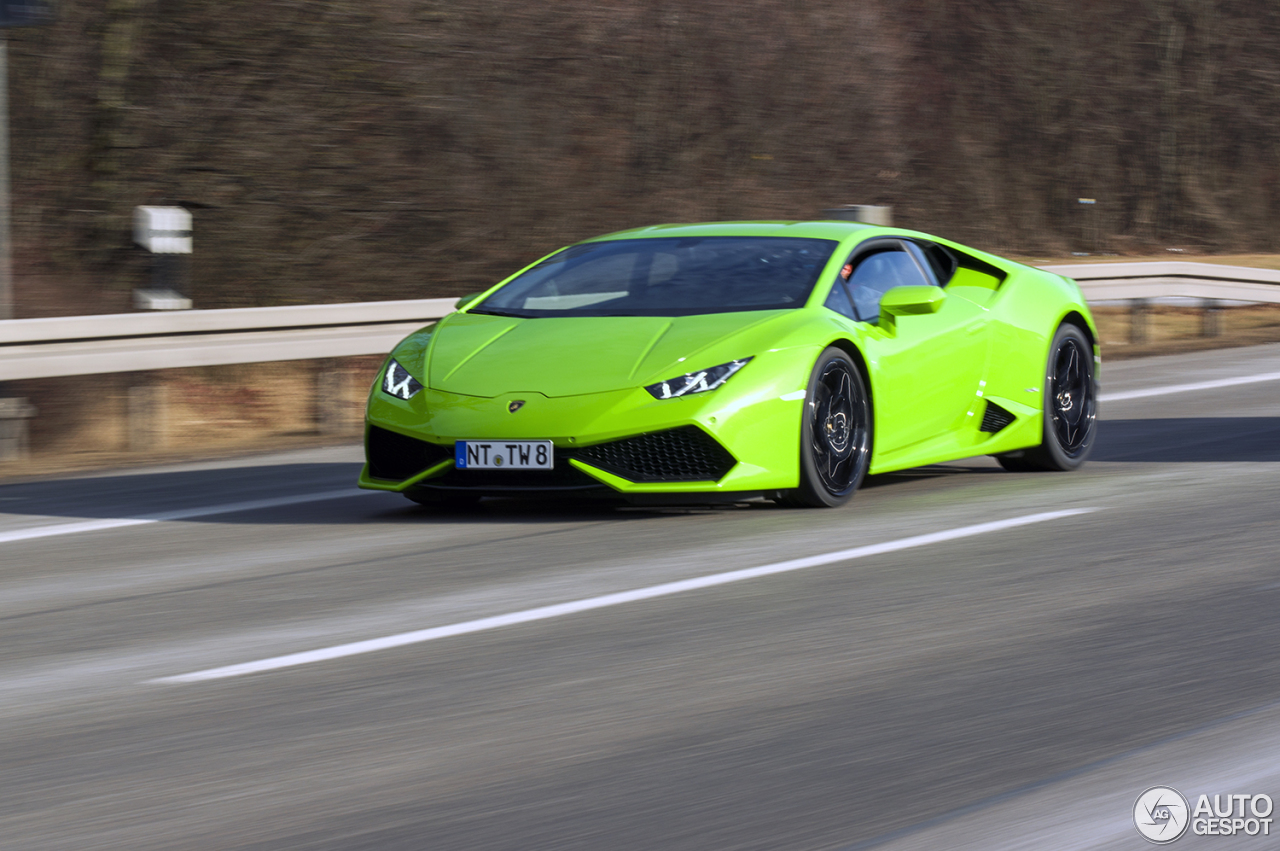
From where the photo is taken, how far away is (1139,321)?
1775 cm

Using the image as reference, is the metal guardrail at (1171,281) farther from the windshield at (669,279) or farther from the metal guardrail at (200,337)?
the windshield at (669,279)

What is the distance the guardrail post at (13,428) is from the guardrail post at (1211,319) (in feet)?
39.8

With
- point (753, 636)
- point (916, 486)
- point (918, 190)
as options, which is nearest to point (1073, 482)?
point (916, 486)

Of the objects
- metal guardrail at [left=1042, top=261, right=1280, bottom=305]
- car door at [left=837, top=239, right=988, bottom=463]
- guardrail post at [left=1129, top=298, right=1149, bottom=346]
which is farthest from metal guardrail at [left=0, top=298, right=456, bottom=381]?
guardrail post at [left=1129, top=298, right=1149, bottom=346]

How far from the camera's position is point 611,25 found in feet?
62.1

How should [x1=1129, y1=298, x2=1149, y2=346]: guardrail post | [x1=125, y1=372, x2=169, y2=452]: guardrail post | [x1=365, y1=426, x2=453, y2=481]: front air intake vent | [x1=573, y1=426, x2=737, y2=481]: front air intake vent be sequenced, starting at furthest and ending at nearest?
[x1=1129, y1=298, x2=1149, y2=346]: guardrail post < [x1=125, y1=372, x2=169, y2=452]: guardrail post < [x1=365, y1=426, x2=453, y2=481]: front air intake vent < [x1=573, y1=426, x2=737, y2=481]: front air intake vent

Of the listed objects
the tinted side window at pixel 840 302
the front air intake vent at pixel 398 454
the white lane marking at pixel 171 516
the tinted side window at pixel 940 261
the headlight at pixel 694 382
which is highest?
the tinted side window at pixel 940 261

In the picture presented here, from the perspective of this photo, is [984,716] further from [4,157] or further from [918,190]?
[918,190]

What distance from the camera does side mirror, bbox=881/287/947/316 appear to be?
8066mm

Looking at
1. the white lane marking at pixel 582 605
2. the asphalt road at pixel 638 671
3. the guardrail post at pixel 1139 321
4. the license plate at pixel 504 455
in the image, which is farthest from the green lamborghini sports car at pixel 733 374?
the guardrail post at pixel 1139 321

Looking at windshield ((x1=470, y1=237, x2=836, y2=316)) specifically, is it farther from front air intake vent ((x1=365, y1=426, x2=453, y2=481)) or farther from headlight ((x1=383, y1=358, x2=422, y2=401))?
front air intake vent ((x1=365, y1=426, x2=453, y2=481))

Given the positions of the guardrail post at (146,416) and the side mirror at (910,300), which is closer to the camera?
the side mirror at (910,300)

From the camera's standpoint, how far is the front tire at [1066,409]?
9039 mm

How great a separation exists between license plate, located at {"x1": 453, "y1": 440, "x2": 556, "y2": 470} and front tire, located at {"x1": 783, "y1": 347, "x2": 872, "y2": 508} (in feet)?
3.53
